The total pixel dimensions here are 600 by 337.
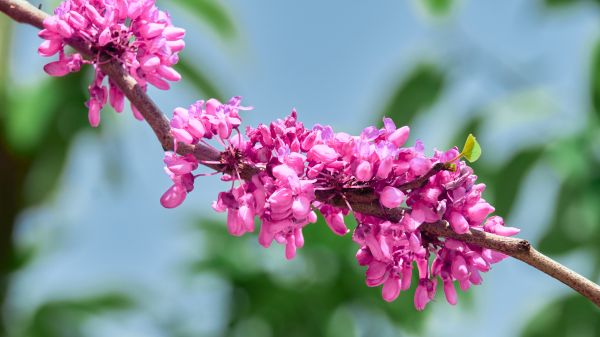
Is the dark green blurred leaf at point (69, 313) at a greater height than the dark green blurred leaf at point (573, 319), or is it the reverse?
the dark green blurred leaf at point (573, 319)

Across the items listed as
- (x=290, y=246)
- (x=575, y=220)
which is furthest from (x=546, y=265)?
(x=575, y=220)

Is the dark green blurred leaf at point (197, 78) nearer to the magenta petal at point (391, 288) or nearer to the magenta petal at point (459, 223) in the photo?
the magenta petal at point (391, 288)

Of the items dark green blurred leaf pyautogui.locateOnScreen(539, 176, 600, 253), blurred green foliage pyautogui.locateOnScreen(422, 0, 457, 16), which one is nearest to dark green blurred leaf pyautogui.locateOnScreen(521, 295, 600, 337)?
dark green blurred leaf pyautogui.locateOnScreen(539, 176, 600, 253)

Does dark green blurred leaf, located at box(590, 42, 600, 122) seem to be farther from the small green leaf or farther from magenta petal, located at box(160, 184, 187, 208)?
magenta petal, located at box(160, 184, 187, 208)

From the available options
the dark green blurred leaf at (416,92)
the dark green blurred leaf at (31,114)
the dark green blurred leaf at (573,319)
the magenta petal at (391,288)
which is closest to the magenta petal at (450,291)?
the magenta petal at (391,288)

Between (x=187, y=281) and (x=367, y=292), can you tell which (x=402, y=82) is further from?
(x=187, y=281)
